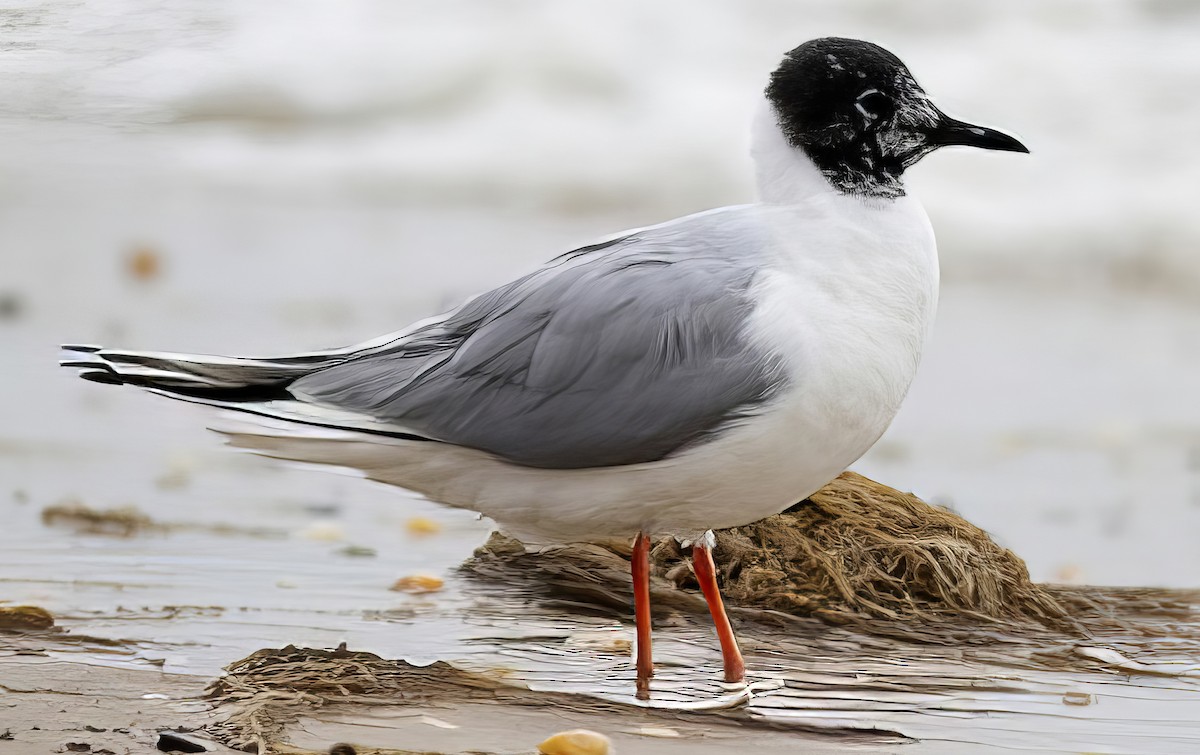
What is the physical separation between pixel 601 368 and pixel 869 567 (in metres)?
1.53

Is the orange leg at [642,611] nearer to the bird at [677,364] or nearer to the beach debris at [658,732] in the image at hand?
the bird at [677,364]

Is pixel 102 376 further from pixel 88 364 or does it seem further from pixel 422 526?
pixel 422 526

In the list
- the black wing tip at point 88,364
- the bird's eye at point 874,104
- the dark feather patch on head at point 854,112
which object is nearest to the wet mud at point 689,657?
the black wing tip at point 88,364

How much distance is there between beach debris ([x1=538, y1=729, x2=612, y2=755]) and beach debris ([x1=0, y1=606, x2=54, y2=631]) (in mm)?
1703

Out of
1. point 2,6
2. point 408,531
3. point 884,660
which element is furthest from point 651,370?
point 2,6

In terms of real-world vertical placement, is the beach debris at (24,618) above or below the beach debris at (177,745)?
above

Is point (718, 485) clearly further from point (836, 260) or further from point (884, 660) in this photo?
point (884, 660)

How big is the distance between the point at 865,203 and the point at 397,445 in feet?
4.25

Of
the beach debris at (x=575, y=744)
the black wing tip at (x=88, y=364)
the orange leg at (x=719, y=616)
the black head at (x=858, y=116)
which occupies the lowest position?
the beach debris at (x=575, y=744)

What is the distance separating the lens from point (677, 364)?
3.23m

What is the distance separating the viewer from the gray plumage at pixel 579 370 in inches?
126

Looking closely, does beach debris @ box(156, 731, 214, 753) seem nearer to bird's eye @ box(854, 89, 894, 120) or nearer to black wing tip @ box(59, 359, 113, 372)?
black wing tip @ box(59, 359, 113, 372)

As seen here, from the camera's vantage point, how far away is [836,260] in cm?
334

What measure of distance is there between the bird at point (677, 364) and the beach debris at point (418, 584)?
3.87 feet
